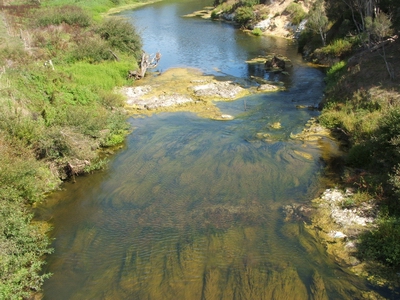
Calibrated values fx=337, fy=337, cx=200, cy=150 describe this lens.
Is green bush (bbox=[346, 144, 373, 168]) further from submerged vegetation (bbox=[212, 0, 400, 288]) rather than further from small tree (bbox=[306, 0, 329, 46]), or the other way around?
small tree (bbox=[306, 0, 329, 46])

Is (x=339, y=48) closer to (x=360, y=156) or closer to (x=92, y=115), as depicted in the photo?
(x=360, y=156)

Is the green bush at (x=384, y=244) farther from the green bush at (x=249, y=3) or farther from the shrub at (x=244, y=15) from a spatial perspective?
the green bush at (x=249, y=3)

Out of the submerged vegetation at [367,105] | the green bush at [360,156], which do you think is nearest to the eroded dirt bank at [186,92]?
the submerged vegetation at [367,105]

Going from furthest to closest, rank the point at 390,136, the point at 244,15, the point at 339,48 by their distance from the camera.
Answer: the point at 244,15 → the point at 339,48 → the point at 390,136

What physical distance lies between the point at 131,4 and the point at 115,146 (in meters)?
67.0

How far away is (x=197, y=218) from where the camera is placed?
12078 mm

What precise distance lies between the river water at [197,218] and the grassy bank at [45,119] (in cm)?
79

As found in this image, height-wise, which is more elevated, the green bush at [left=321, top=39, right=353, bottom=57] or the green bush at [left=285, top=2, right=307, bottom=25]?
the green bush at [left=285, top=2, right=307, bottom=25]

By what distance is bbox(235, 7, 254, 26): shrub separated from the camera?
50.5 m

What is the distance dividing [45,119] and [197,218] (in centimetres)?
983

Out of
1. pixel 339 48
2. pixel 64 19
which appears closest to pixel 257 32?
pixel 339 48

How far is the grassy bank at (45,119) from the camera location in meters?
10.5

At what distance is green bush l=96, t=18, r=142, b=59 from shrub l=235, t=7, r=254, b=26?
25259 millimetres

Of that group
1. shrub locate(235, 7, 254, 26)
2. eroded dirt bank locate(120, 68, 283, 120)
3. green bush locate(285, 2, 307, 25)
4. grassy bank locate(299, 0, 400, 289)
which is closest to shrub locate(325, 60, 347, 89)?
grassy bank locate(299, 0, 400, 289)
